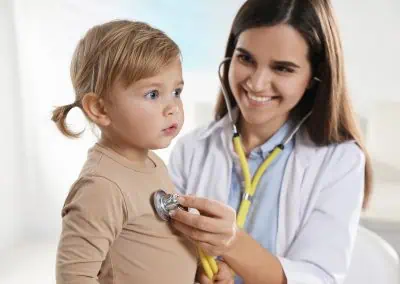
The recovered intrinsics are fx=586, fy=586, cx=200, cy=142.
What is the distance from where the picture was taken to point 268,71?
138 centimetres

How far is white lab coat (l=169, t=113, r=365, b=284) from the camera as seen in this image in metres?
1.37

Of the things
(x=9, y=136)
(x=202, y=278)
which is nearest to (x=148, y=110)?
→ (x=202, y=278)

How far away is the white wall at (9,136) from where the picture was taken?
2.08m

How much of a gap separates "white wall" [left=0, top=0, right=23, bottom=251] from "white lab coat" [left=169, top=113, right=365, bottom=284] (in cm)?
83

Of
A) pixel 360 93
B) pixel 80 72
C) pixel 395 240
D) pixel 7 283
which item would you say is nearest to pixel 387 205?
pixel 395 240

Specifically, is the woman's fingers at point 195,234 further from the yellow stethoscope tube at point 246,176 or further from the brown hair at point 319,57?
the brown hair at point 319,57

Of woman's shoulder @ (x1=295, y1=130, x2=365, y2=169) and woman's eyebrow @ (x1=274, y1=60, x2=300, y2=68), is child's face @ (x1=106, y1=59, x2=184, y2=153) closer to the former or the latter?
woman's eyebrow @ (x1=274, y1=60, x2=300, y2=68)

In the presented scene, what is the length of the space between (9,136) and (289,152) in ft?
3.60

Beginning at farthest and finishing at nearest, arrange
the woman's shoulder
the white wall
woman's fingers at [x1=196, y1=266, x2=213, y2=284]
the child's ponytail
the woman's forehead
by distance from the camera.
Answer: the white wall → the woman's shoulder → the woman's forehead → woman's fingers at [x1=196, y1=266, x2=213, y2=284] → the child's ponytail

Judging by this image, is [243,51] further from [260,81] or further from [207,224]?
[207,224]

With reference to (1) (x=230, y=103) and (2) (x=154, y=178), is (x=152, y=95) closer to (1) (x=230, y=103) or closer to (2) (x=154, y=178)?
(2) (x=154, y=178)

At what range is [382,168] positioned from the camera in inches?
83.8

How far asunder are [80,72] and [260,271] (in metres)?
0.61

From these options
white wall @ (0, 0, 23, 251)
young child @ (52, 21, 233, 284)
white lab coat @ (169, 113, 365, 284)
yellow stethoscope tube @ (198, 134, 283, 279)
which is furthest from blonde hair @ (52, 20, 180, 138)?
white wall @ (0, 0, 23, 251)
